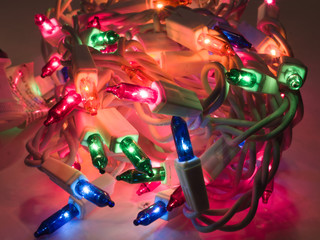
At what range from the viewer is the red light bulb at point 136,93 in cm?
53

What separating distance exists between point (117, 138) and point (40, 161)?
160mm

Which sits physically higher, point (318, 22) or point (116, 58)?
point (116, 58)

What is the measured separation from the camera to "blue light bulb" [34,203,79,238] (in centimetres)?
61

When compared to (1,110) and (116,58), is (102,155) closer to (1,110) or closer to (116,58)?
(116,58)

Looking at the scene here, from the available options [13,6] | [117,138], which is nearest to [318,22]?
[117,138]

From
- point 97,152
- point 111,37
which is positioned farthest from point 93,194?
point 111,37

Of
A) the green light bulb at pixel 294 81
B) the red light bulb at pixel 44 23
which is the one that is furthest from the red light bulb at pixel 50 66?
the green light bulb at pixel 294 81

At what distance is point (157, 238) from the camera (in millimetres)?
613

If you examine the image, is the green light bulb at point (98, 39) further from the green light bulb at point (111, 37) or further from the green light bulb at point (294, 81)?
the green light bulb at point (294, 81)

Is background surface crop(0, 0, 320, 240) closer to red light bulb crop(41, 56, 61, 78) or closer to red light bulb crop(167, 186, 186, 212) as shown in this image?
red light bulb crop(167, 186, 186, 212)

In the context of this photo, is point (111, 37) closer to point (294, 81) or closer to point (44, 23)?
point (44, 23)

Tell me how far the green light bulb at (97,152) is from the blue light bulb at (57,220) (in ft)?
0.41

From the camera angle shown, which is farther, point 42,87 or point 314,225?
point 42,87

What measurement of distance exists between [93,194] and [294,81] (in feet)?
1.24
